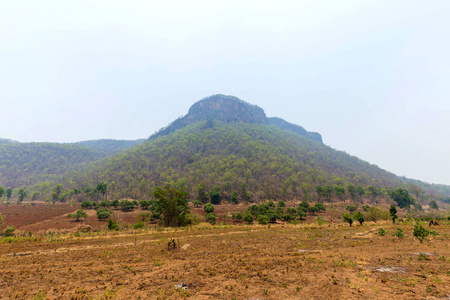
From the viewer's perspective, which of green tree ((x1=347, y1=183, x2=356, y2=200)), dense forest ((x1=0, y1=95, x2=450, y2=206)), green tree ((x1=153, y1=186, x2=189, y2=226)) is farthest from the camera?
dense forest ((x1=0, y1=95, x2=450, y2=206))

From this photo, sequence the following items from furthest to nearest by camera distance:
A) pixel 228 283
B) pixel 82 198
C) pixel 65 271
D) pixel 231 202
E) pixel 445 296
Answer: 1. pixel 82 198
2. pixel 231 202
3. pixel 65 271
4. pixel 228 283
5. pixel 445 296

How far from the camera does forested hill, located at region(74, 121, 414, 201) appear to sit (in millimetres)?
100375

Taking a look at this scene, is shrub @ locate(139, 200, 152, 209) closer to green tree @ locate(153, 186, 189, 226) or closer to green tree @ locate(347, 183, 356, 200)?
green tree @ locate(153, 186, 189, 226)

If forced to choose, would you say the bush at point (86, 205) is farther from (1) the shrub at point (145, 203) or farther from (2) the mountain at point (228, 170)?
(2) the mountain at point (228, 170)

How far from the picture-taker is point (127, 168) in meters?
128

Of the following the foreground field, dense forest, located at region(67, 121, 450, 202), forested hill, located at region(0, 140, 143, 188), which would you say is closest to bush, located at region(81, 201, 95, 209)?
dense forest, located at region(67, 121, 450, 202)

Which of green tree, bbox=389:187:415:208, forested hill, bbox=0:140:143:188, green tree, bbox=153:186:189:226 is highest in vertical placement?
forested hill, bbox=0:140:143:188

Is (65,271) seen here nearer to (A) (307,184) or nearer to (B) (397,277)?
(B) (397,277)

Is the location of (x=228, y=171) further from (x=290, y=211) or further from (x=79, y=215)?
(x=79, y=215)

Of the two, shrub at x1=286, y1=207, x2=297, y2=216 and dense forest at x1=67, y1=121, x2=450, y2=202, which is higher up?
dense forest at x1=67, y1=121, x2=450, y2=202

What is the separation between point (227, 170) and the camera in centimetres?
11756

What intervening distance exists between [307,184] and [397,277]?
101514mm

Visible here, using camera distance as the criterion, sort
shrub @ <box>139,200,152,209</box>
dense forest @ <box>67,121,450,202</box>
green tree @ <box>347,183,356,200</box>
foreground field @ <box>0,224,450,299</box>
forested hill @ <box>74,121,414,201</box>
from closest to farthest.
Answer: foreground field @ <box>0,224,450,299</box>
shrub @ <box>139,200,152,209</box>
green tree @ <box>347,183,356,200</box>
dense forest @ <box>67,121,450,202</box>
forested hill @ <box>74,121,414,201</box>

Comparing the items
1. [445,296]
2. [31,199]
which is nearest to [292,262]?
[445,296]
